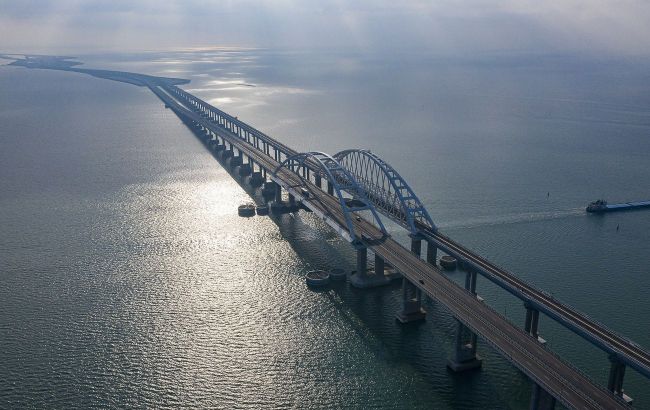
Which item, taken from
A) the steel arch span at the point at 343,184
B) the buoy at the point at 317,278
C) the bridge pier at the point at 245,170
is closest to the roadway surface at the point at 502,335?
the steel arch span at the point at 343,184

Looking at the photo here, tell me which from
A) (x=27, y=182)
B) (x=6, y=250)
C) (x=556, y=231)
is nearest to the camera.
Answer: (x=6, y=250)

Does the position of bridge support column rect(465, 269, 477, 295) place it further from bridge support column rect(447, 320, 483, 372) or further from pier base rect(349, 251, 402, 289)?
bridge support column rect(447, 320, 483, 372)

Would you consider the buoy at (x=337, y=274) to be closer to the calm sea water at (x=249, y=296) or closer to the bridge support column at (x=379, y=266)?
the calm sea water at (x=249, y=296)

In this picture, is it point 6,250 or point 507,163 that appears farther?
point 507,163

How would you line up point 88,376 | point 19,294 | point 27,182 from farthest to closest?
point 27,182, point 19,294, point 88,376

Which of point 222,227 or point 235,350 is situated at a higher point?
point 222,227

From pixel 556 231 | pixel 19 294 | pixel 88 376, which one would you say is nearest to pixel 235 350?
pixel 88 376

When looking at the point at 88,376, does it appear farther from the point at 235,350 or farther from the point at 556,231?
the point at 556,231
